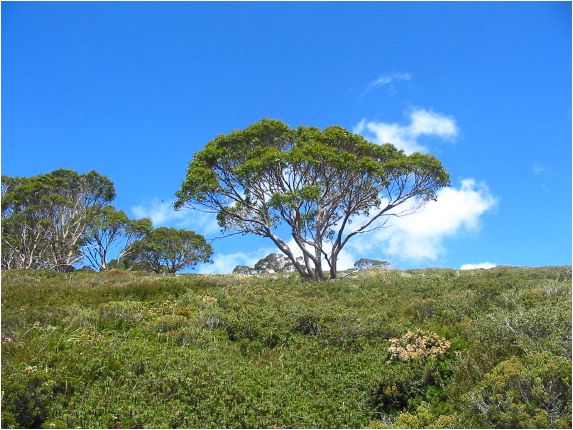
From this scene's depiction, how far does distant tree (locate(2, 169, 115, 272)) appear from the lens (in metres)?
46.1

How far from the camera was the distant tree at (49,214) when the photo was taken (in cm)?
4609

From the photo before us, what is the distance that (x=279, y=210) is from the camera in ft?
97.6

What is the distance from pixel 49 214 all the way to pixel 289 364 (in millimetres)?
41202

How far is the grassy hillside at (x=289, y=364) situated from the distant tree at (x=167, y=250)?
41.2 metres

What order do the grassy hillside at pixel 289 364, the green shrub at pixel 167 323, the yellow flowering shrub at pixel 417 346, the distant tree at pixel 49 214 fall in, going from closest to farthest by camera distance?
the grassy hillside at pixel 289 364 → the yellow flowering shrub at pixel 417 346 → the green shrub at pixel 167 323 → the distant tree at pixel 49 214

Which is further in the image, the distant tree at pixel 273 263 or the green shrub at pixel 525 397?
the distant tree at pixel 273 263

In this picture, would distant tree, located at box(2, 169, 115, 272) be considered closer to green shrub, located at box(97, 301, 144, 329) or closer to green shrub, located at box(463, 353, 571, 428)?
green shrub, located at box(97, 301, 144, 329)

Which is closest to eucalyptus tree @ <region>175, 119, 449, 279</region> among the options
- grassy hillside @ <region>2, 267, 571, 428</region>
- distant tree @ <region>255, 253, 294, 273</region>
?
grassy hillside @ <region>2, 267, 571, 428</region>

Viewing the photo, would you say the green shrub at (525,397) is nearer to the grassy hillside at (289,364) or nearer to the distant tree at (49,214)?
the grassy hillside at (289,364)

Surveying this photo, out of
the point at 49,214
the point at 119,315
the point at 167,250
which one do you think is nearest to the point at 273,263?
the point at 167,250

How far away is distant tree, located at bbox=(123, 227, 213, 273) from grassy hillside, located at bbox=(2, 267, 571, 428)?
41213 millimetres

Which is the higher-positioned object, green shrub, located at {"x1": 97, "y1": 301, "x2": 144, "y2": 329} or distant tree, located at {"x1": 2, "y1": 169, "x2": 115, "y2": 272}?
distant tree, located at {"x1": 2, "y1": 169, "x2": 115, "y2": 272}

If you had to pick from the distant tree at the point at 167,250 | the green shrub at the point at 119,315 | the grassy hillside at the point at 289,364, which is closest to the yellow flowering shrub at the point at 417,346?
the grassy hillside at the point at 289,364

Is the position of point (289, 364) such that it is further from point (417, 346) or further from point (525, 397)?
point (525, 397)
